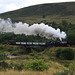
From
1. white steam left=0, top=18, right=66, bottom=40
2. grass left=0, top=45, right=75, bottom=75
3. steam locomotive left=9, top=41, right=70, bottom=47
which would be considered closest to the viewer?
grass left=0, top=45, right=75, bottom=75

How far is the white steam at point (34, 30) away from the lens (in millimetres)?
56938

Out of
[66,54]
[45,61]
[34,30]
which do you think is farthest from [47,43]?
[45,61]

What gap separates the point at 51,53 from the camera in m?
47.4

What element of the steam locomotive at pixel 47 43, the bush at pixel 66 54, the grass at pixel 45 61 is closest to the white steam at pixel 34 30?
the steam locomotive at pixel 47 43

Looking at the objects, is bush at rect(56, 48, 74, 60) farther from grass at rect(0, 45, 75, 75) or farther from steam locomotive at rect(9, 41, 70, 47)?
steam locomotive at rect(9, 41, 70, 47)

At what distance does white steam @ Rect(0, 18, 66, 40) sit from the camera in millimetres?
56938

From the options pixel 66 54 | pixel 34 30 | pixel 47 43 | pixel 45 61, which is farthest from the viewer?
pixel 34 30

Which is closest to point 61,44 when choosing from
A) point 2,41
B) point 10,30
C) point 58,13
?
point 2,41

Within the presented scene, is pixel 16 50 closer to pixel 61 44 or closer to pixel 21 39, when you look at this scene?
pixel 21 39

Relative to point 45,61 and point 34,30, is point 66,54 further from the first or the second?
point 34,30

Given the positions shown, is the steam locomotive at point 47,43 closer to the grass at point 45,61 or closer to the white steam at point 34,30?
the grass at point 45,61

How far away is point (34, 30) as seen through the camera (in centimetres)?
6256

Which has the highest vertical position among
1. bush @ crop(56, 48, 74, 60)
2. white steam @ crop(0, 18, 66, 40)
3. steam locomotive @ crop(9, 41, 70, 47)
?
white steam @ crop(0, 18, 66, 40)

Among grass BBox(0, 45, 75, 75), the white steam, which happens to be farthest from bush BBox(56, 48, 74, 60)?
the white steam
